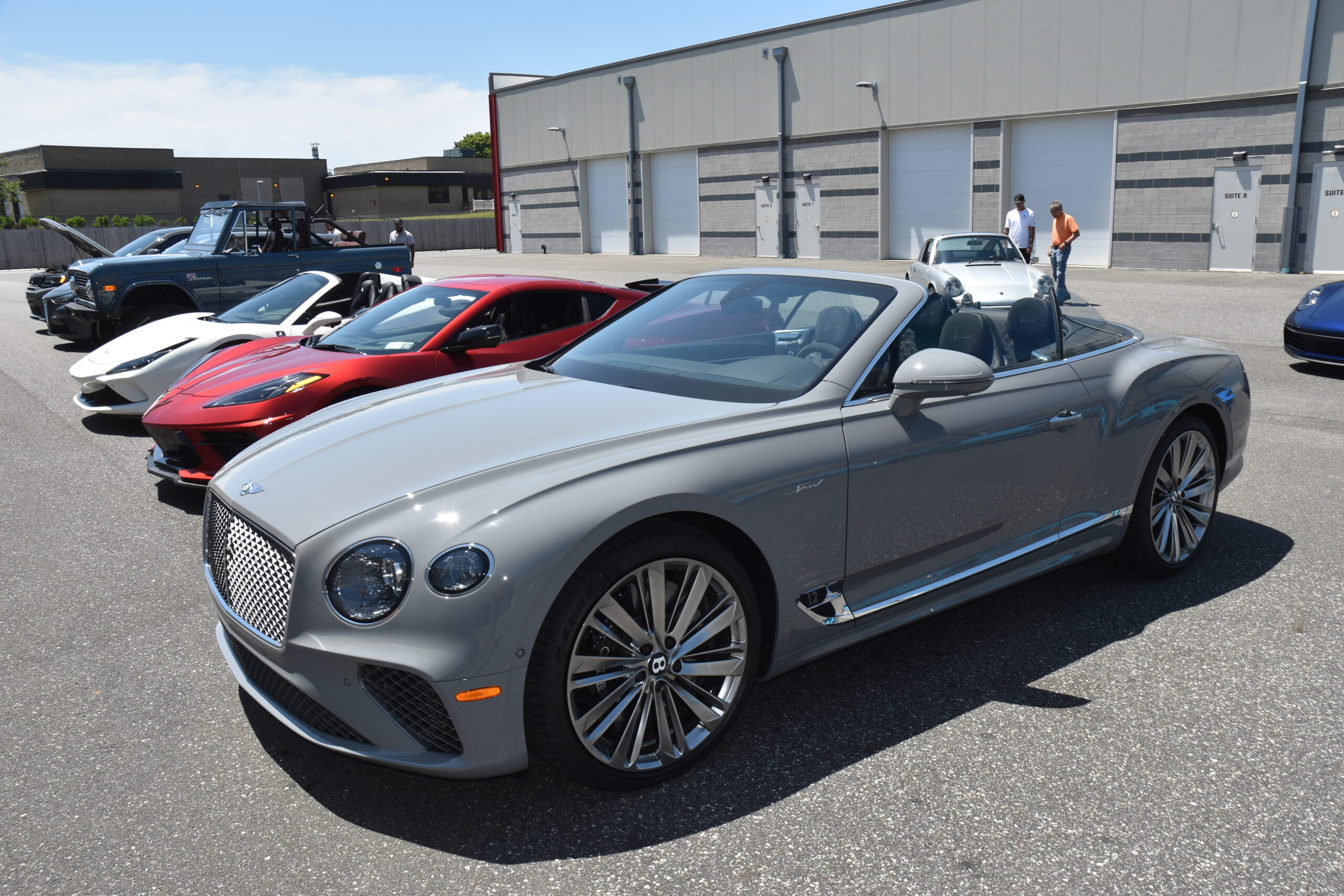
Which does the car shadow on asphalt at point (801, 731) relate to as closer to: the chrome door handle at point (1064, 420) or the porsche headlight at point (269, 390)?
the chrome door handle at point (1064, 420)

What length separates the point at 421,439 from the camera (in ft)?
10.7

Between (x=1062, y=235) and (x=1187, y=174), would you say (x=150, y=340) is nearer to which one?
(x=1062, y=235)

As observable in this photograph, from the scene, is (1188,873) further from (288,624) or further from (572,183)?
(572,183)

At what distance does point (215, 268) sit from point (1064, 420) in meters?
11.7

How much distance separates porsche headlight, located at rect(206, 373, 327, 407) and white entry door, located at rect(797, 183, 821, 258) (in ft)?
95.2

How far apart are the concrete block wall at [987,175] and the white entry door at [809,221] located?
575 centimetres

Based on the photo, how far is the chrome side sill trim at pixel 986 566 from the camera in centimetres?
340

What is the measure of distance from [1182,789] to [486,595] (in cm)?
208

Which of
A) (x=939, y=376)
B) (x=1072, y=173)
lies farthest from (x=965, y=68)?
(x=939, y=376)

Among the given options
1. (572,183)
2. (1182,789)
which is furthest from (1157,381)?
(572,183)

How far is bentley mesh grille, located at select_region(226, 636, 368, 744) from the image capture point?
108 inches

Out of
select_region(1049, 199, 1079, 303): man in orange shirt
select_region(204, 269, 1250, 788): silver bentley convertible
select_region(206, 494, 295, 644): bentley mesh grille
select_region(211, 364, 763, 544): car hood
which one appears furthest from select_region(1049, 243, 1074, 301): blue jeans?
select_region(206, 494, 295, 644): bentley mesh grille

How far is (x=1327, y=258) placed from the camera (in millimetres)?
23094

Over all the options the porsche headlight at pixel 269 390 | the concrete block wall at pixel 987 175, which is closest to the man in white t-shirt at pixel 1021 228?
the concrete block wall at pixel 987 175
